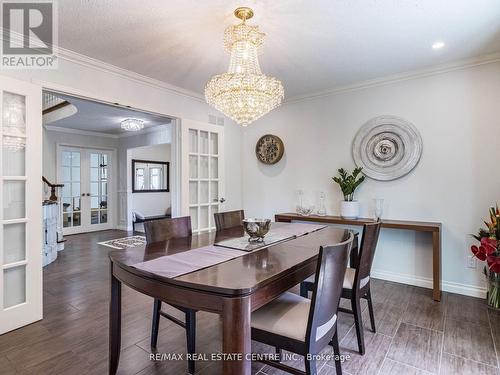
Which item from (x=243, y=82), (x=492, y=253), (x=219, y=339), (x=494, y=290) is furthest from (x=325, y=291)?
(x=494, y=290)

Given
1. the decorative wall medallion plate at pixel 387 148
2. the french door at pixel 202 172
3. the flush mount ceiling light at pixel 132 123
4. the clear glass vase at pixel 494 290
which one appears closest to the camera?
the clear glass vase at pixel 494 290

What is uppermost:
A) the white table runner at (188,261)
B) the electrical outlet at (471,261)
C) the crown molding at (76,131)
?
the crown molding at (76,131)

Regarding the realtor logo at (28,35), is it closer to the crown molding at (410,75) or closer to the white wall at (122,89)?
the white wall at (122,89)

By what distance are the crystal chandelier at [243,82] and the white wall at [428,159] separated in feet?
5.93

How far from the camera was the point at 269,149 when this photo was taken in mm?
4457

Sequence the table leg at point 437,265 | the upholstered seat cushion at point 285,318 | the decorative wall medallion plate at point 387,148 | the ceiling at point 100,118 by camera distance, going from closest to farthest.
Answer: the upholstered seat cushion at point 285,318 → the table leg at point 437,265 → the decorative wall medallion plate at point 387,148 → the ceiling at point 100,118

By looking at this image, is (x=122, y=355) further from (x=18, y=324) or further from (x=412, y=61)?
(x=412, y=61)

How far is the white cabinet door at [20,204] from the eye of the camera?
232cm

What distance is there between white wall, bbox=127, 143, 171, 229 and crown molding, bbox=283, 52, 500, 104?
5339 millimetres

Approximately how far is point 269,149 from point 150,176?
4993mm

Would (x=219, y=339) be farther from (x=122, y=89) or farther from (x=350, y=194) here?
(x=122, y=89)

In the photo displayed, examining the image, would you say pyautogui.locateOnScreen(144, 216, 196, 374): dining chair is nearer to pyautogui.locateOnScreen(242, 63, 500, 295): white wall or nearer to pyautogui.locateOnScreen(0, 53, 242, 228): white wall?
pyautogui.locateOnScreen(0, 53, 242, 228): white wall

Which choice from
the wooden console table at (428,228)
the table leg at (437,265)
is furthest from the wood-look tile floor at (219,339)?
the wooden console table at (428,228)

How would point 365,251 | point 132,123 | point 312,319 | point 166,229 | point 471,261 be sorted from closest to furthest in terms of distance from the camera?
point 312,319 → point 365,251 → point 166,229 → point 471,261 → point 132,123
